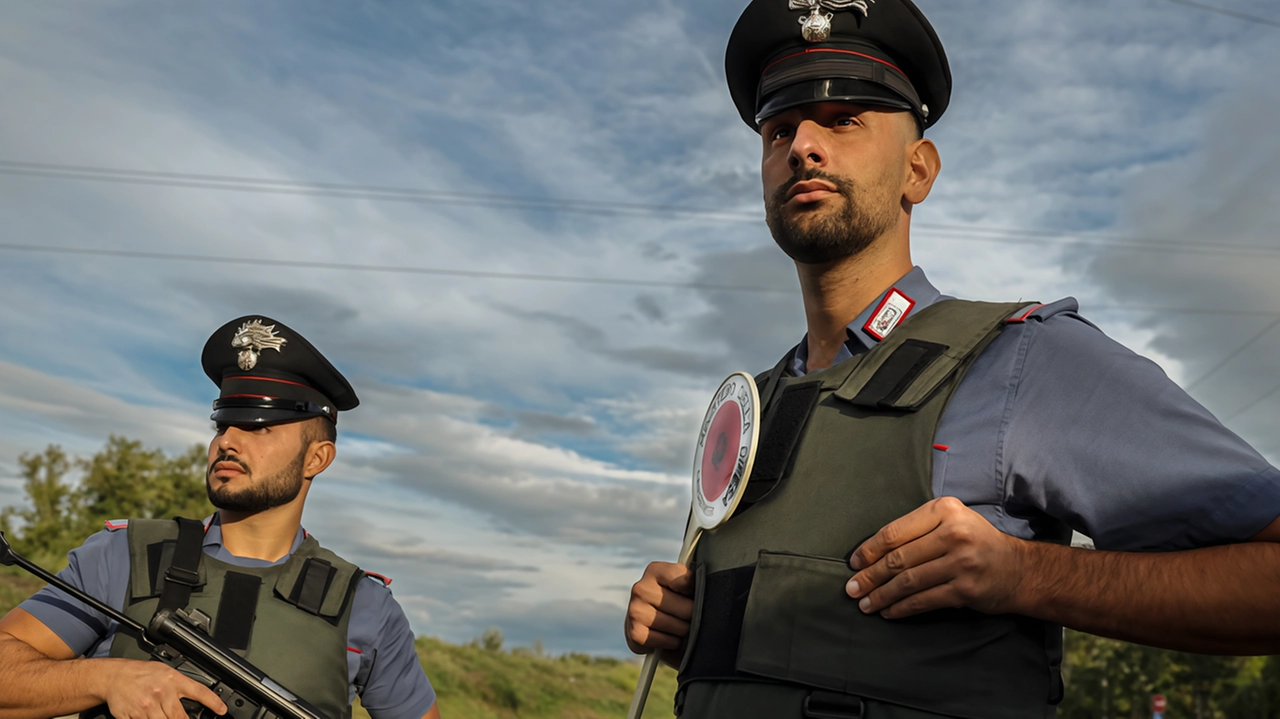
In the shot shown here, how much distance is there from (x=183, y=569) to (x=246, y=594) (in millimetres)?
331

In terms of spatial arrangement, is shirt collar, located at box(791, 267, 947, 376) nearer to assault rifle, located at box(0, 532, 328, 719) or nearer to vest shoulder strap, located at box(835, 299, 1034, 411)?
vest shoulder strap, located at box(835, 299, 1034, 411)

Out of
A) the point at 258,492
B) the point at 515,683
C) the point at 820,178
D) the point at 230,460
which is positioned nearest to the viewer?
the point at 820,178

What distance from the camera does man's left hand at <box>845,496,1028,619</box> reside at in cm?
210

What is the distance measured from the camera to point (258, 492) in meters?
5.46

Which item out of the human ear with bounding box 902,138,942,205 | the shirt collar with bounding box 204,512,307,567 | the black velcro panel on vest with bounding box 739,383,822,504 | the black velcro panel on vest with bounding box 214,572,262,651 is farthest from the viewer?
the shirt collar with bounding box 204,512,307,567

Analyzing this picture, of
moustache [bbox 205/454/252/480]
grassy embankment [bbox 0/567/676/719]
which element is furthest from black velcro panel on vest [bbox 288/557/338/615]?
grassy embankment [bbox 0/567/676/719]

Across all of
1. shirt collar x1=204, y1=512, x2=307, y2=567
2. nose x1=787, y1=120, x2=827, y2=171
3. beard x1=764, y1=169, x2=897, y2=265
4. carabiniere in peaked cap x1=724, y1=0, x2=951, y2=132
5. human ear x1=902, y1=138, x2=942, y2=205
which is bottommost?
shirt collar x1=204, y1=512, x2=307, y2=567

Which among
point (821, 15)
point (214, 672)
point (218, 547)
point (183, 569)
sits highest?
point (821, 15)

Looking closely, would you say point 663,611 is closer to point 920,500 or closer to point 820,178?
point 920,500

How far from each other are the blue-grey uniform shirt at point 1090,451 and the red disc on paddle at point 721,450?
0.62 metres

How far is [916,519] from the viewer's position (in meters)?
2.15

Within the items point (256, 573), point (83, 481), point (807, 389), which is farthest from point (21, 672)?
point (83, 481)

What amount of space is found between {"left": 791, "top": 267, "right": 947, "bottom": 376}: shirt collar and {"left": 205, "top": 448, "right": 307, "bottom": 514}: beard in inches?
146

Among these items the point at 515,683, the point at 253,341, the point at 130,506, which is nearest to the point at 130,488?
the point at 130,506
